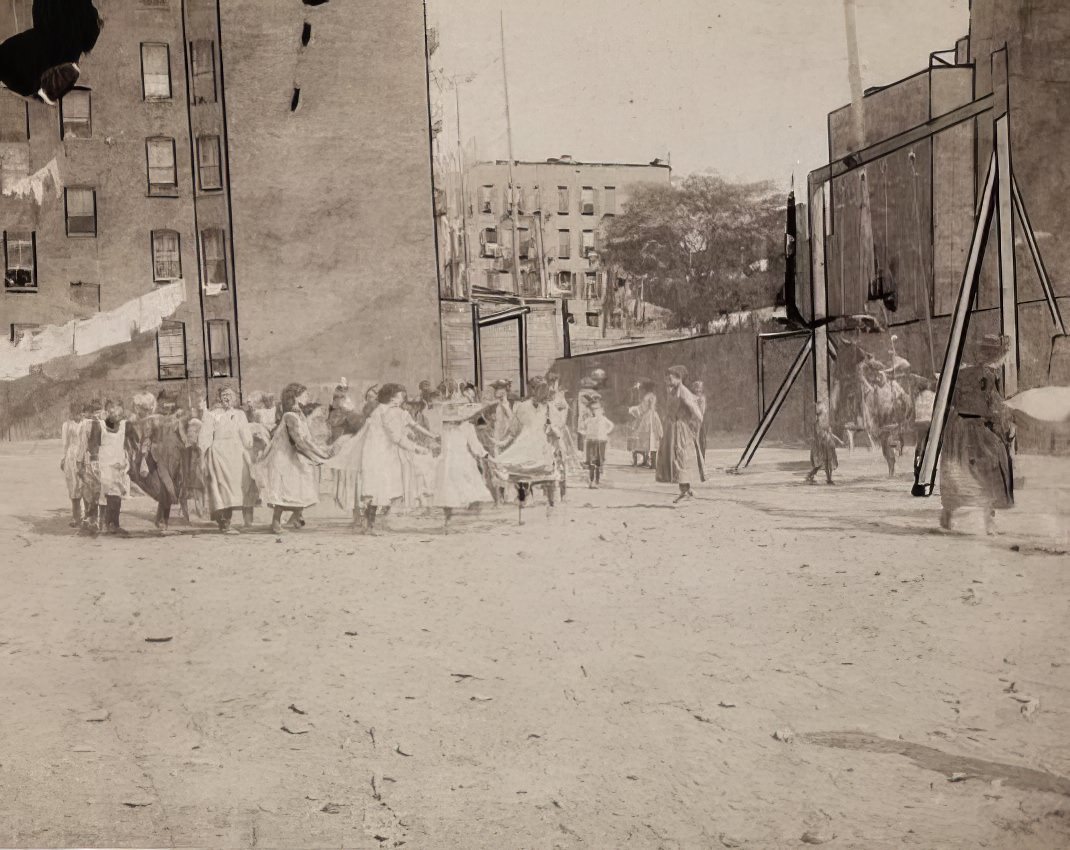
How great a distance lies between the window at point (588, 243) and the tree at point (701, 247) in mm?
52

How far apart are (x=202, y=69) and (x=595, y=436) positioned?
1.85 metres

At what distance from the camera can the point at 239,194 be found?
11.6 feet

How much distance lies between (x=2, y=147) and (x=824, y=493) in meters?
3.01

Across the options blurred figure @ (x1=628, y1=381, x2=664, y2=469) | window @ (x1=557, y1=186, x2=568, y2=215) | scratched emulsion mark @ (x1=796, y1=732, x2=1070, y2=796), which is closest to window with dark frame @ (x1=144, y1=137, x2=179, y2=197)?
window @ (x1=557, y1=186, x2=568, y2=215)

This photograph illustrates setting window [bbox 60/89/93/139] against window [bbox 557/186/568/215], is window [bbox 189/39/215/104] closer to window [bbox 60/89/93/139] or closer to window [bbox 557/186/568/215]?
window [bbox 60/89/93/139]

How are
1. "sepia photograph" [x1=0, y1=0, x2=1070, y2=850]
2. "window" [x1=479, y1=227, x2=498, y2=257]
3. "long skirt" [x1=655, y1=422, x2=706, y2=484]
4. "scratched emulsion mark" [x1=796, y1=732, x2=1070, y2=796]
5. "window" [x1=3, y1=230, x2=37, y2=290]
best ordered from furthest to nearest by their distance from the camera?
"window" [x1=479, y1=227, x2=498, y2=257], "long skirt" [x1=655, y1=422, x2=706, y2=484], "window" [x1=3, y1=230, x2=37, y2=290], "sepia photograph" [x1=0, y1=0, x2=1070, y2=850], "scratched emulsion mark" [x1=796, y1=732, x2=1070, y2=796]

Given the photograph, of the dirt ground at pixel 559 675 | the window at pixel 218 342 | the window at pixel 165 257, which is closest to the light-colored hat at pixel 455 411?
the dirt ground at pixel 559 675

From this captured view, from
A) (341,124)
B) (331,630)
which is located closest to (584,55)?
(341,124)

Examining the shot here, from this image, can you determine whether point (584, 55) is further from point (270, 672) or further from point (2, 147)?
point (270, 672)

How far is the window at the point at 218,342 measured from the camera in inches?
137

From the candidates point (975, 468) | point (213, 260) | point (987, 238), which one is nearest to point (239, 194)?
point (213, 260)

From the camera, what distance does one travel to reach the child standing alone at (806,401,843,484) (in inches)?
138

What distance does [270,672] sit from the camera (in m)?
3.19

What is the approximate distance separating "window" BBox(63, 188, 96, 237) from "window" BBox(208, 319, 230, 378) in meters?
0.50
